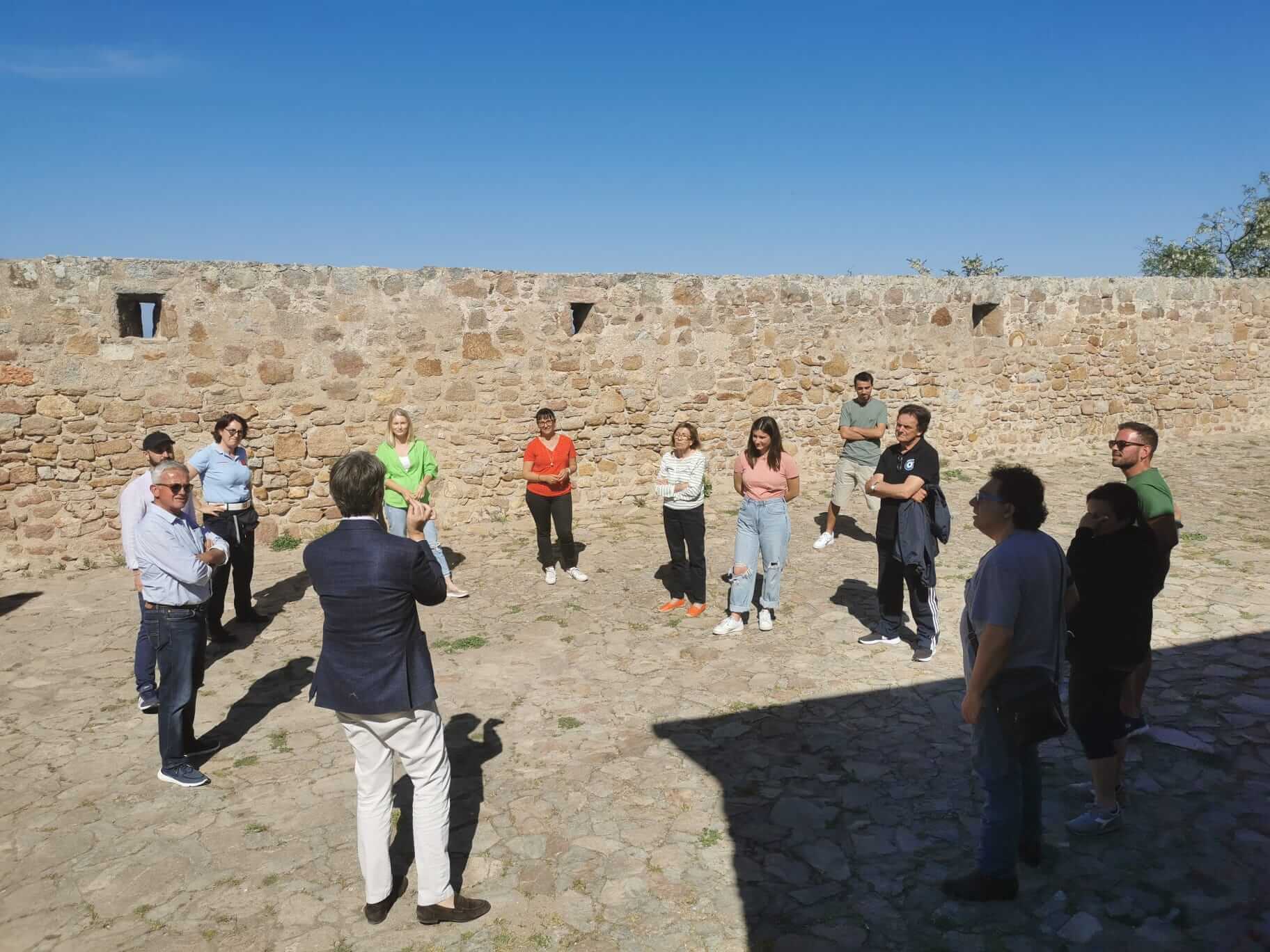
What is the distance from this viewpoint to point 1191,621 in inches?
240

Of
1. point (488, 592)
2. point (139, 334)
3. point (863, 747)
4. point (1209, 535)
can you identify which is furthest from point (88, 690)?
point (1209, 535)

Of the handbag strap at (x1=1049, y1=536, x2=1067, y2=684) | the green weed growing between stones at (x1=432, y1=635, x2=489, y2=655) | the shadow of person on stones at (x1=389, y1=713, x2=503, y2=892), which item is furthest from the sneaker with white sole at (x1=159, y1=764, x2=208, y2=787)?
the handbag strap at (x1=1049, y1=536, x2=1067, y2=684)

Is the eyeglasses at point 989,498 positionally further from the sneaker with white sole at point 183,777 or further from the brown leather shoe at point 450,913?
the sneaker with white sole at point 183,777

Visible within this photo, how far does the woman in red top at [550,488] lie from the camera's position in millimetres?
7539

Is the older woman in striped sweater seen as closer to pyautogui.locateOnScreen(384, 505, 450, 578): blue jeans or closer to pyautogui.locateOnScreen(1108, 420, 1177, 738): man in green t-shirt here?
pyautogui.locateOnScreen(384, 505, 450, 578): blue jeans

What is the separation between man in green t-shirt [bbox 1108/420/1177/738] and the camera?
4.07m

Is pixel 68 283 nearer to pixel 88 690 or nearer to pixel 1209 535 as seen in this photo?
pixel 88 690

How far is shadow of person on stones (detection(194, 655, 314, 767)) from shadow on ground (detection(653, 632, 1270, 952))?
2.40 m

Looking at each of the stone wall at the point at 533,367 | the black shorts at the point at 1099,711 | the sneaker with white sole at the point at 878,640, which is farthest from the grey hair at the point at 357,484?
the stone wall at the point at 533,367

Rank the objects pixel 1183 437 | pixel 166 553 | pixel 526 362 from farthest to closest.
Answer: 1. pixel 1183 437
2. pixel 526 362
3. pixel 166 553

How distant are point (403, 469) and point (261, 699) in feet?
7.10

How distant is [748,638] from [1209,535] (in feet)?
17.0

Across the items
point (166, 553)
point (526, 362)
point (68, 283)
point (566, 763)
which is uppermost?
point (68, 283)

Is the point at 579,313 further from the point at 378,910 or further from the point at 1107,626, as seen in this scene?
the point at 378,910
